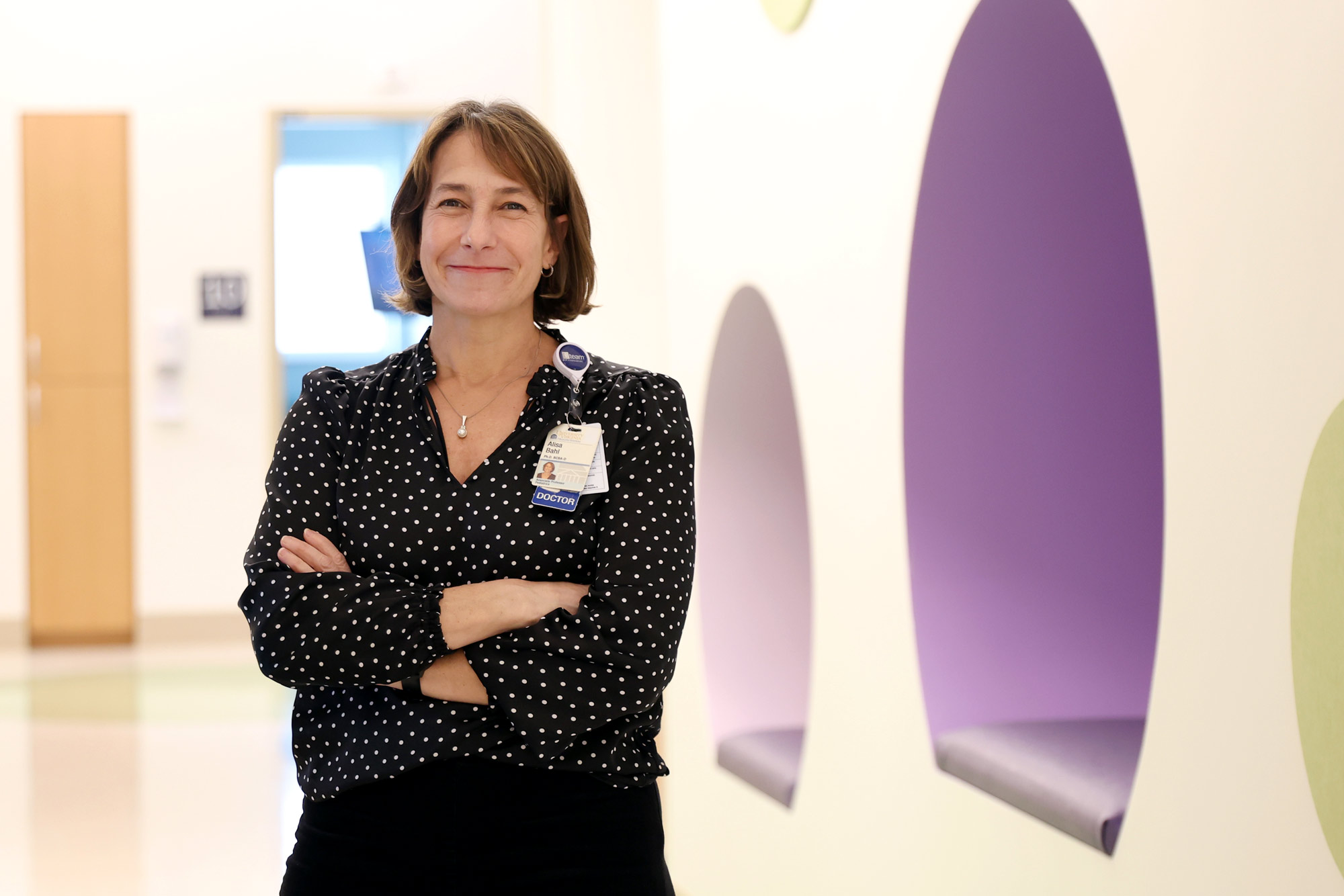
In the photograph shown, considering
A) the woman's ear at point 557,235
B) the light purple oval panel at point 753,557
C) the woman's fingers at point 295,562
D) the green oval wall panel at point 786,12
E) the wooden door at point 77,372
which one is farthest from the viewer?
the wooden door at point 77,372

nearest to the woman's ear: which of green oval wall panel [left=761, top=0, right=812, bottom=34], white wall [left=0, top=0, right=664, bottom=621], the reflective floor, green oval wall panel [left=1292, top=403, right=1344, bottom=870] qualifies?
green oval wall panel [left=1292, top=403, right=1344, bottom=870]

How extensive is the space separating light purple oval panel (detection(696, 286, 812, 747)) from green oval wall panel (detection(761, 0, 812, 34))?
3.05 feet

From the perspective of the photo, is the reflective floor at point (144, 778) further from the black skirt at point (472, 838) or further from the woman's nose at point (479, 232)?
the woman's nose at point (479, 232)

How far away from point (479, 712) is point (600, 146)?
11.9 ft

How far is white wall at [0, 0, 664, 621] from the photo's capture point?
822 centimetres

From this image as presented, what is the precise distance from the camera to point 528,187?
1843mm

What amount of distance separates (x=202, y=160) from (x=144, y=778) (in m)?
4.56

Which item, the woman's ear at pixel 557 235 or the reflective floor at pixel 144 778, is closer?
the woman's ear at pixel 557 235

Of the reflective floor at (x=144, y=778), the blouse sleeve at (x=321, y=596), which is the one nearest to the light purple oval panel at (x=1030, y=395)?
the blouse sleeve at (x=321, y=596)

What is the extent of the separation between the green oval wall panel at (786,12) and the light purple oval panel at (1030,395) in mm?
599

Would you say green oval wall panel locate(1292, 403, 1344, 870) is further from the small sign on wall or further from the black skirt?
the small sign on wall

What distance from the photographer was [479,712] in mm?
1695

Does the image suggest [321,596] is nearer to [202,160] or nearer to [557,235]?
[557,235]

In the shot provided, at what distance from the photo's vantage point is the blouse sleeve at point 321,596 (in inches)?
65.9
